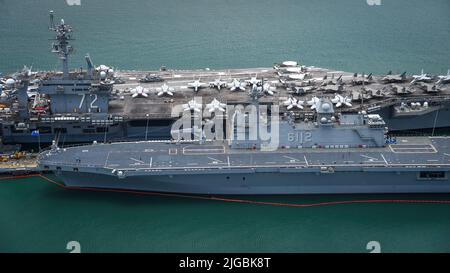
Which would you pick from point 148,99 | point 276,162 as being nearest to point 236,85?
point 148,99

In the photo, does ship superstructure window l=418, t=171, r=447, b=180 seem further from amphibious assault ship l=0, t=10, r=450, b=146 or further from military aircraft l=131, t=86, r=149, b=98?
military aircraft l=131, t=86, r=149, b=98

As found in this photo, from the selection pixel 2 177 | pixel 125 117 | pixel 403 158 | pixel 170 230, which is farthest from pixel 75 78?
pixel 403 158

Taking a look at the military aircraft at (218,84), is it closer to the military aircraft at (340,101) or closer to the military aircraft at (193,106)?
the military aircraft at (193,106)

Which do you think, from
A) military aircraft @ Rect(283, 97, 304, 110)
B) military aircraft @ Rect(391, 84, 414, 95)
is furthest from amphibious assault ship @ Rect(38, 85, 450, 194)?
military aircraft @ Rect(391, 84, 414, 95)

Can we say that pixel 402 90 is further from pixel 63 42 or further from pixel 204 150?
pixel 63 42

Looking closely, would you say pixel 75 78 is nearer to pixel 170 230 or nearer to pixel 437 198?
pixel 170 230

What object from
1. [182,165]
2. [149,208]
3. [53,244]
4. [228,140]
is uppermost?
[228,140]
